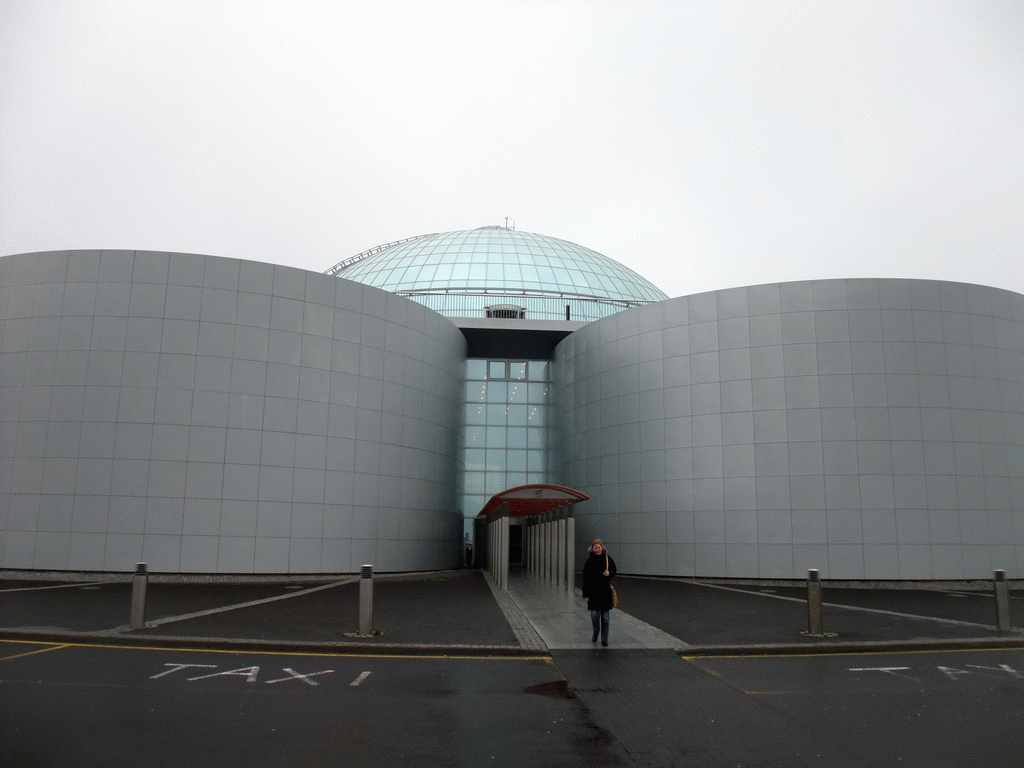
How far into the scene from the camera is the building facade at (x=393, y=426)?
2302 centimetres

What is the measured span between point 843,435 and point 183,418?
790 inches

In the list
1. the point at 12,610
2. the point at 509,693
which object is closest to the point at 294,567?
the point at 12,610

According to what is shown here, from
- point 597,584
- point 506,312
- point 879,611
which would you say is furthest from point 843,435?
point 506,312

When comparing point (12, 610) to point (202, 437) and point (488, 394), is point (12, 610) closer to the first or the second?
point (202, 437)

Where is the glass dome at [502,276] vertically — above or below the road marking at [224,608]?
above

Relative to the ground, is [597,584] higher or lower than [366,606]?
higher

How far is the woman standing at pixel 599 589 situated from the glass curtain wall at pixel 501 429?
23408mm

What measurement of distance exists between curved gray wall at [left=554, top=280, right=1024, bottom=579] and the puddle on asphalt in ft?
55.5

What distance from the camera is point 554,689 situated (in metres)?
8.77

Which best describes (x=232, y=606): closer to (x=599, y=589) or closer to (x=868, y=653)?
(x=599, y=589)

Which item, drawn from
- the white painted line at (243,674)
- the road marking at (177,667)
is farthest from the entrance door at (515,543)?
the white painted line at (243,674)

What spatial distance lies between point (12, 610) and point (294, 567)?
395 inches

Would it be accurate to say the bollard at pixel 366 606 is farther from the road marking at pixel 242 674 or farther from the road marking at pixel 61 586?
the road marking at pixel 61 586

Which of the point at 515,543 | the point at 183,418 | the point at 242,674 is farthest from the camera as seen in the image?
the point at 515,543
